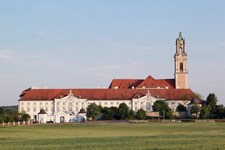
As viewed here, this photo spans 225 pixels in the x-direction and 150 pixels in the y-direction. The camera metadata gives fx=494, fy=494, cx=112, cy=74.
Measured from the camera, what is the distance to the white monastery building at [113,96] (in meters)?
150

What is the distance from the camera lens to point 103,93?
155750 millimetres

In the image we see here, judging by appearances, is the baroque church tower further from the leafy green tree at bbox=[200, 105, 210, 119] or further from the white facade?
the leafy green tree at bbox=[200, 105, 210, 119]

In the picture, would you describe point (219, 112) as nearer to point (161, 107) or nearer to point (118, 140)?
point (161, 107)

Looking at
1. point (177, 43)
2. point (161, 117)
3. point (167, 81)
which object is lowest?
point (161, 117)

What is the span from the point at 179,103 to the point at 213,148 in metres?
124

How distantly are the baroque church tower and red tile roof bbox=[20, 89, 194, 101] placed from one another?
17.6 ft

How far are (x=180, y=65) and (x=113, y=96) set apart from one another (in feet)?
75.4

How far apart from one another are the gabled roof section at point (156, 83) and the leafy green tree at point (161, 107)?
20.8 meters

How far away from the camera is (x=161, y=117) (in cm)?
12694

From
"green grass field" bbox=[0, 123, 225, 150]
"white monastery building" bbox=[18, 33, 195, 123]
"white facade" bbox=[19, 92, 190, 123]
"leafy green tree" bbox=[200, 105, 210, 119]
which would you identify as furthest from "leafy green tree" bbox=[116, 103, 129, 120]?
"green grass field" bbox=[0, 123, 225, 150]

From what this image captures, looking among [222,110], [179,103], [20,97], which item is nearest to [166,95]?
[179,103]

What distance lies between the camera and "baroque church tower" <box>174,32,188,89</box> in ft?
503

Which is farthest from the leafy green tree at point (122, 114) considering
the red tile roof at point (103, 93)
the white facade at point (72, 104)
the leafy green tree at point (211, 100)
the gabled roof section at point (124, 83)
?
the gabled roof section at point (124, 83)

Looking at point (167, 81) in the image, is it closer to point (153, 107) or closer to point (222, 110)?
point (153, 107)
